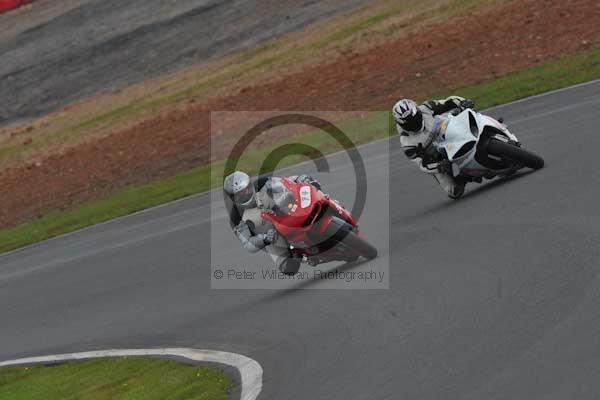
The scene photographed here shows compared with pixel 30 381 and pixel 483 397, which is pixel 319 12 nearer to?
pixel 30 381

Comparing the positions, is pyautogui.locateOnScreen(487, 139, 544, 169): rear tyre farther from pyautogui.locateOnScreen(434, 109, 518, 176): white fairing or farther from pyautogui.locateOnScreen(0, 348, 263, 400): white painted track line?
pyautogui.locateOnScreen(0, 348, 263, 400): white painted track line

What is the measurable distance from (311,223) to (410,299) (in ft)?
7.82

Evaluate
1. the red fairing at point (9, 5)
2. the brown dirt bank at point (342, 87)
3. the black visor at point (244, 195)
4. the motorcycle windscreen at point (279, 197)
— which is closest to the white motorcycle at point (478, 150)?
the motorcycle windscreen at point (279, 197)

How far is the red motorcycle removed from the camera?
1210 cm

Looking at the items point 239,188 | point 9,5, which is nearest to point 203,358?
point 239,188

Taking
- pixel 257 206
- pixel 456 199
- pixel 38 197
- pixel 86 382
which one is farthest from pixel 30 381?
pixel 38 197

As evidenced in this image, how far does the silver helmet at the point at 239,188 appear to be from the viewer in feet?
39.4

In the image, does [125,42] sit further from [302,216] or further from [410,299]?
[410,299]

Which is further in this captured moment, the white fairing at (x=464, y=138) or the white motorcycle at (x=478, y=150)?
the white fairing at (x=464, y=138)

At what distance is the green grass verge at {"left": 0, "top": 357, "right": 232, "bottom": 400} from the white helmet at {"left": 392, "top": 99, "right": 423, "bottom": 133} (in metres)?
4.60

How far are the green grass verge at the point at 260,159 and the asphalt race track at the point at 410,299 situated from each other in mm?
1978

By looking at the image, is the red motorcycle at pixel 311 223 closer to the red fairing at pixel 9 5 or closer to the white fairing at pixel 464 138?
the white fairing at pixel 464 138

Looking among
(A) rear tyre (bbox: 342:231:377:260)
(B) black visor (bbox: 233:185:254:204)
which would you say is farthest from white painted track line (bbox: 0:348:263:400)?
(A) rear tyre (bbox: 342:231:377:260)

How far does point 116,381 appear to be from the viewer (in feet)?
35.8
